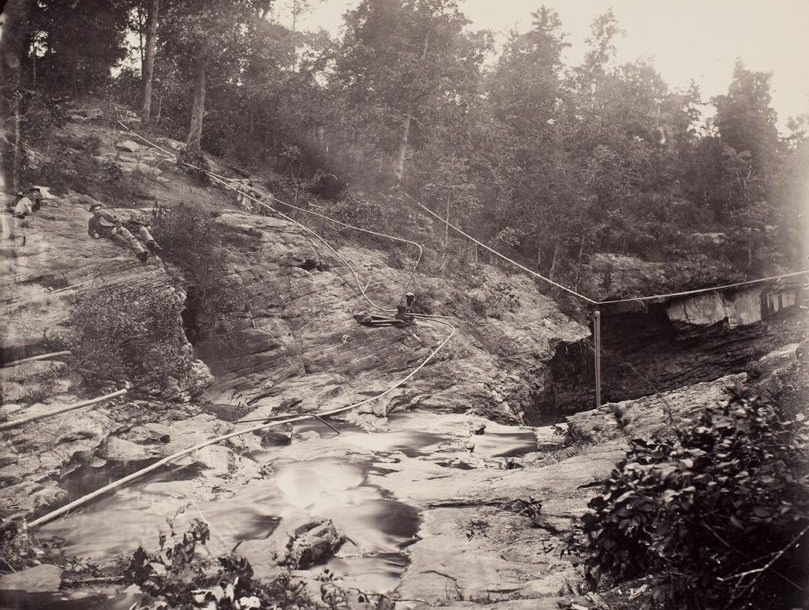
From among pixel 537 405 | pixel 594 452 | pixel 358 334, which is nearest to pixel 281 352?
pixel 358 334

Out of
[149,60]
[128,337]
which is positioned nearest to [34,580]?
[128,337]

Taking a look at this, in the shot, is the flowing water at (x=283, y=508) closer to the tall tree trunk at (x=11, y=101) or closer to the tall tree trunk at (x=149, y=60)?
the tall tree trunk at (x=11, y=101)

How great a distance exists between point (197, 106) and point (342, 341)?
7.95 m

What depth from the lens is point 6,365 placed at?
7824mm

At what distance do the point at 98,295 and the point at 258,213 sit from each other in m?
5.97

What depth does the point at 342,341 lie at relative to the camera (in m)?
13.0

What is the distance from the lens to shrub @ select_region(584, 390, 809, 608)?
339cm

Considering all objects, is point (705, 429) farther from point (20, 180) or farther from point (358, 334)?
point (20, 180)

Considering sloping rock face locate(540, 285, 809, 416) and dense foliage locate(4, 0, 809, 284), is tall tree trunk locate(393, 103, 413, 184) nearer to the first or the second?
dense foliage locate(4, 0, 809, 284)

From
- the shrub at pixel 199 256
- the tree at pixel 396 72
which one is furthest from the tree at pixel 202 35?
the tree at pixel 396 72

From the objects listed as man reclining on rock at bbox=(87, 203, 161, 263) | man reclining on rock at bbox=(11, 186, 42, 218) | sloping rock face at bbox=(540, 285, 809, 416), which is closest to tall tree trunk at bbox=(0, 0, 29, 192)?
man reclining on rock at bbox=(11, 186, 42, 218)

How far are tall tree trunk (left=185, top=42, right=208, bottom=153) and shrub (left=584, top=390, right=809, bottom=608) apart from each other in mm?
13926

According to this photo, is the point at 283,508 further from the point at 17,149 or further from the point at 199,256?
the point at 17,149

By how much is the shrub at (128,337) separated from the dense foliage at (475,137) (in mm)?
6319
